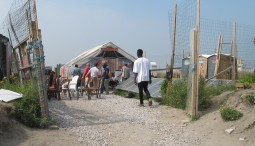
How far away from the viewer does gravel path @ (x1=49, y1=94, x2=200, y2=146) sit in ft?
22.0

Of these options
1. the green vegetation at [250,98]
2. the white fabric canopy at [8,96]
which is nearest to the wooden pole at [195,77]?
the green vegetation at [250,98]

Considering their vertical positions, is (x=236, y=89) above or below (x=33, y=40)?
below

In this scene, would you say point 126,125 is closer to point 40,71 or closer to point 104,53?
point 40,71

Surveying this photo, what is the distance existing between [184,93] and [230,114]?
2.05 m

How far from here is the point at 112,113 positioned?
9.39 metres

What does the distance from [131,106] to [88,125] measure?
328cm

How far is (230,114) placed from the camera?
24.4 feet

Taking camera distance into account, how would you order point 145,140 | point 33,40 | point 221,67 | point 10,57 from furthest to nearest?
point 221,67 < point 10,57 < point 33,40 < point 145,140

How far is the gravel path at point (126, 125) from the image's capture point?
22.0ft

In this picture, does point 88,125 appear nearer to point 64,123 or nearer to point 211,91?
point 64,123

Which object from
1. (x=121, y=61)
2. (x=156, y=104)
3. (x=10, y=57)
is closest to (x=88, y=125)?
(x=156, y=104)

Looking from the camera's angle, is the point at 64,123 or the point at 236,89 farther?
the point at 236,89

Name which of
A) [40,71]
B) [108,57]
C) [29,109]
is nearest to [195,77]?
[40,71]

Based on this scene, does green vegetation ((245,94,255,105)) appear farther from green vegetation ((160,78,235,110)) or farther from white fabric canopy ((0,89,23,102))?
white fabric canopy ((0,89,23,102))
